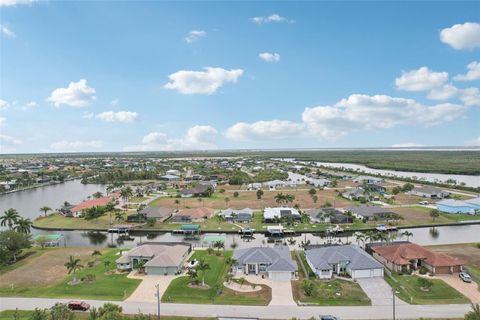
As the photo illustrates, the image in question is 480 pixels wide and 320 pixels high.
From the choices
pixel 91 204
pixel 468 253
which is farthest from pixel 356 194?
pixel 91 204

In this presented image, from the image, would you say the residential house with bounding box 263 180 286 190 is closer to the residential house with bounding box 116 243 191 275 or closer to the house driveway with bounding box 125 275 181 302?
the residential house with bounding box 116 243 191 275

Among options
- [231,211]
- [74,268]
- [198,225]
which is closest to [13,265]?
[74,268]

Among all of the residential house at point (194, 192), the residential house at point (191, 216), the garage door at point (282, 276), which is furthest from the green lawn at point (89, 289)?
the residential house at point (194, 192)

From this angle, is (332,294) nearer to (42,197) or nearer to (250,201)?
(250,201)

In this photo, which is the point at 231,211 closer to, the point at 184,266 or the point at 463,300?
the point at 184,266

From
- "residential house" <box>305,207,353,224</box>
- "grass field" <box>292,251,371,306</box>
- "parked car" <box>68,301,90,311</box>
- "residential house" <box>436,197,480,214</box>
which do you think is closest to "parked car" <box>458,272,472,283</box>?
"grass field" <box>292,251,371,306</box>

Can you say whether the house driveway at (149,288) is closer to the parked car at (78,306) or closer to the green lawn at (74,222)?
the parked car at (78,306)
